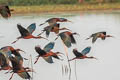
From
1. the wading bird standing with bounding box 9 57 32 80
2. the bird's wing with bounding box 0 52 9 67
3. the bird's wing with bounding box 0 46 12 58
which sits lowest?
the wading bird standing with bounding box 9 57 32 80

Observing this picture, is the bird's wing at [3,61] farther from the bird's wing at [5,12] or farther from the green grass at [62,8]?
the green grass at [62,8]

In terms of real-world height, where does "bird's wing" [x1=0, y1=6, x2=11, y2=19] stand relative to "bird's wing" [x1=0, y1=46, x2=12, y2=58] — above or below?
above

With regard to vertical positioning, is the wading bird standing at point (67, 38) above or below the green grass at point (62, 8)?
above

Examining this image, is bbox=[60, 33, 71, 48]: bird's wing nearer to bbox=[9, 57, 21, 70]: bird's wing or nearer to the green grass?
bbox=[9, 57, 21, 70]: bird's wing

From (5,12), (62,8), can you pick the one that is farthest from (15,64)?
(62,8)

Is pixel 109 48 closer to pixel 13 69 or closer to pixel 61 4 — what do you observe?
pixel 13 69

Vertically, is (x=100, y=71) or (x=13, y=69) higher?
(x=13, y=69)

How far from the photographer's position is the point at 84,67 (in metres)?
4.23

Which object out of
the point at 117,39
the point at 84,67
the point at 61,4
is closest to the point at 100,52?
the point at 84,67

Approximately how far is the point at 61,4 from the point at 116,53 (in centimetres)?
1222

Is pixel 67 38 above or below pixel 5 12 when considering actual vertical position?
below

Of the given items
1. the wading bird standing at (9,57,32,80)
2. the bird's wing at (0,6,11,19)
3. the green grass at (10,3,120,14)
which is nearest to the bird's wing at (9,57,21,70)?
the wading bird standing at (9,57,32,80)

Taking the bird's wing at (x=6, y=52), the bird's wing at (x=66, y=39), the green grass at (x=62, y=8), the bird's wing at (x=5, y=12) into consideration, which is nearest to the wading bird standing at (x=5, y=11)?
the bird's wing at (x=5, y=12)

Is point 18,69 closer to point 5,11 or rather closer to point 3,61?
point 3,61
